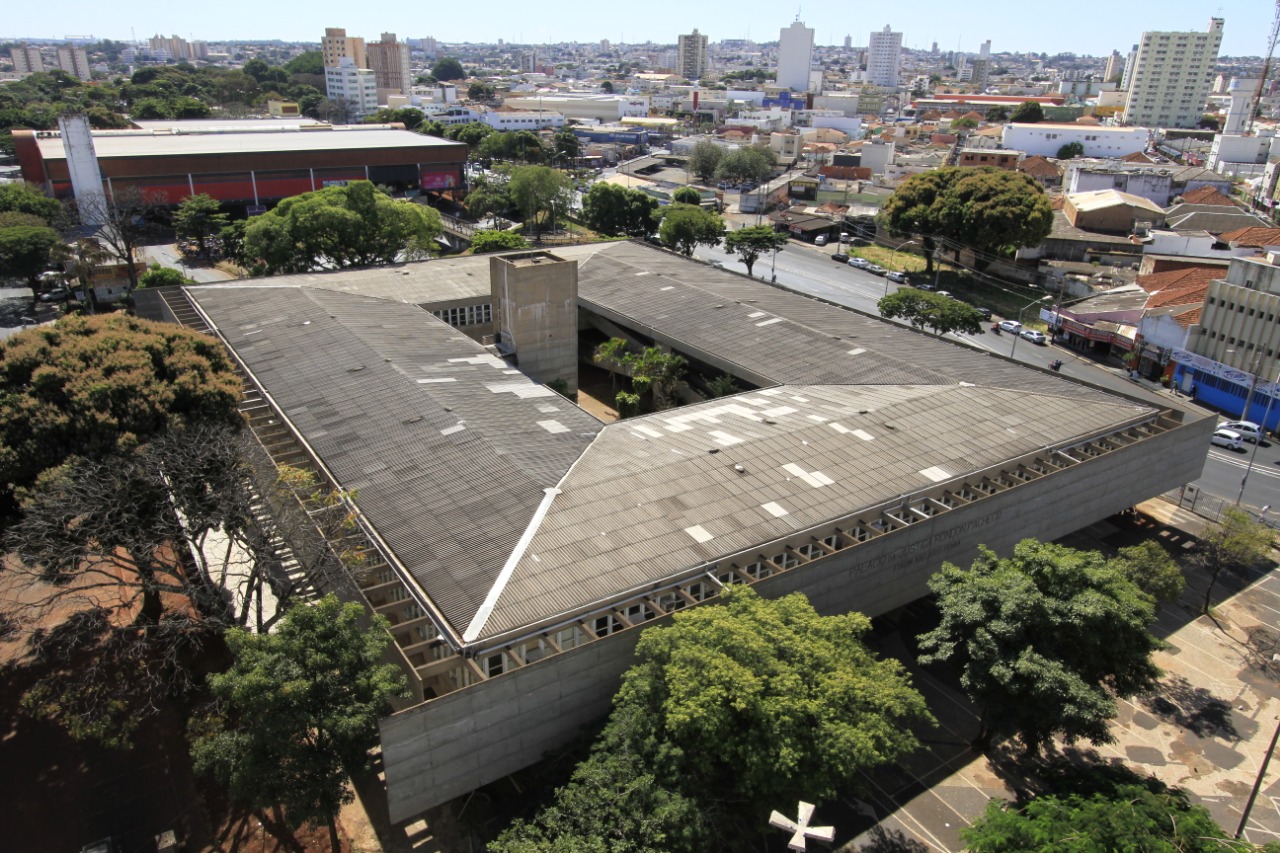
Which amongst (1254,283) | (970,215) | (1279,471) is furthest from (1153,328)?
(970,215)

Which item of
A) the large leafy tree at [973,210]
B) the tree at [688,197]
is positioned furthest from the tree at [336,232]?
the large leafy tree at [973,210]

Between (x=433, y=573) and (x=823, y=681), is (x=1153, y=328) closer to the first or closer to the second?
(x=823, y=681)

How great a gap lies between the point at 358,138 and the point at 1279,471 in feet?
395

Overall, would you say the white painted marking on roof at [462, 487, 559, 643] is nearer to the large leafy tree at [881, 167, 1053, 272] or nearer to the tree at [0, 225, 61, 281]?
the tree at [0, 225, 61, 281]

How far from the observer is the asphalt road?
49.6m

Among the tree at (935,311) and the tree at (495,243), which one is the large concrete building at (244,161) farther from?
the tree at (935,311)

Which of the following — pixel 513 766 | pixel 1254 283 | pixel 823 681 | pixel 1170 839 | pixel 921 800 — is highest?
pixel 1254 283

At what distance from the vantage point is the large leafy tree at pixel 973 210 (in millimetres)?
83188

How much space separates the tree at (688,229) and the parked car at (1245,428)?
5233 centimetres

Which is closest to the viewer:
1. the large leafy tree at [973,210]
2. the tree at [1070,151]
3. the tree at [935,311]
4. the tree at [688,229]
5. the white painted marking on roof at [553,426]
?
the white painted marking on roof at [553,426]

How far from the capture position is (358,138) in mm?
126750

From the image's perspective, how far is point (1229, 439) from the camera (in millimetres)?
54625

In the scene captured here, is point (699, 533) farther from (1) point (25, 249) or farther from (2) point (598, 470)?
(1) point (25, 249)

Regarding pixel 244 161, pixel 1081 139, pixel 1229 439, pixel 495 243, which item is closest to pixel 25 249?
pixel 244 161
